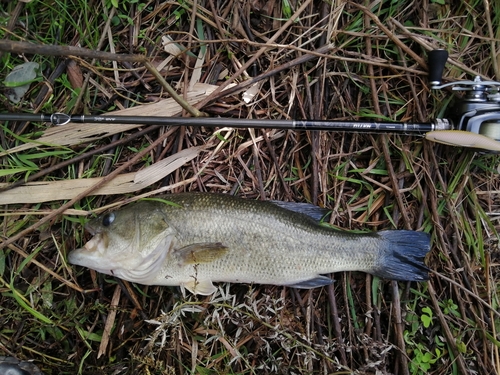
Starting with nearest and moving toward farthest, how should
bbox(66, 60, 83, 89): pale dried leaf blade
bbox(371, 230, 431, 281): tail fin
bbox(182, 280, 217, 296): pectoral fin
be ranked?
bbox(182, 280, 217, 296): pectoral fin, bbox(371, 230, 431, 281): tail fin, bbox(66, 60, 83, 89): pale dried leaf blade

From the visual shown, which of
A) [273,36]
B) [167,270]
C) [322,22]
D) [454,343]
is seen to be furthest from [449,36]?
[167,270]

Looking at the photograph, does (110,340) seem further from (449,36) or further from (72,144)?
(449,36)

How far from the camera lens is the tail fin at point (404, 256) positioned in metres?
2.92

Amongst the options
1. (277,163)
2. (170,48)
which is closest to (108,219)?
(277,163)

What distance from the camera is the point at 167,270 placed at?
9.06 feet

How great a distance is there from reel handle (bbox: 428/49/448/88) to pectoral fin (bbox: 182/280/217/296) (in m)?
2.22

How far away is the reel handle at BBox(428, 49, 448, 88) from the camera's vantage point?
290 cm

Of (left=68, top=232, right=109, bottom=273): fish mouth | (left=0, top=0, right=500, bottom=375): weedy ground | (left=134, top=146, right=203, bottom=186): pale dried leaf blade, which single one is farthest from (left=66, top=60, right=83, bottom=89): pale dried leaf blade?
(left=68, top=232, right=109, bottom=273): fish mouth

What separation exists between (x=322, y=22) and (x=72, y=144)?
221 centimetres

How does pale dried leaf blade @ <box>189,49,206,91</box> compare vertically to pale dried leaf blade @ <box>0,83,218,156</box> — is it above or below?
above

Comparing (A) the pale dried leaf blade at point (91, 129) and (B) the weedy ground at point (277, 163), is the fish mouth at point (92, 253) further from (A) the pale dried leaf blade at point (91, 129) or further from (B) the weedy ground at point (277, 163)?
(A) the pale dried leaf blade at point (91, 129)

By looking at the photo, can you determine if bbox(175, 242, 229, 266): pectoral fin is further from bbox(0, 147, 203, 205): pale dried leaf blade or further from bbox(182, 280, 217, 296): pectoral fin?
bbox(0, 147, 203, 205): pale dried leaf blade

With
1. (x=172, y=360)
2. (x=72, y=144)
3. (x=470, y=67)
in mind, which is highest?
(x=470, y=67)

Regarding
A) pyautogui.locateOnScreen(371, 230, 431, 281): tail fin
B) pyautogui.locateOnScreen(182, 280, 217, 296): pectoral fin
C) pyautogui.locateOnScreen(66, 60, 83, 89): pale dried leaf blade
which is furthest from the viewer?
pyautogui.locateOnScreen(66, 60, 83, 89): pale dried leaf blade
